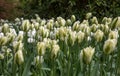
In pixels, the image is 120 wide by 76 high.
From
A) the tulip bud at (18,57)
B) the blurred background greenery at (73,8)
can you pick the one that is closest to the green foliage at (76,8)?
the blurred background greenery at (73,8)

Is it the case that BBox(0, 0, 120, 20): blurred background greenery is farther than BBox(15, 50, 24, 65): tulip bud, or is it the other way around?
BBox(0, 0, 120, 20): blurred background greenery

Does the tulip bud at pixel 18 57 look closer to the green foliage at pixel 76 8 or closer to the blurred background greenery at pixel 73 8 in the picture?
the blurred background greenery at pixel 73 8

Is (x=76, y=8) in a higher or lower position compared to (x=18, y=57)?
higher

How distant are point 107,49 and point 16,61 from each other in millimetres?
625

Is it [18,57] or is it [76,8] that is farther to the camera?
[76,8]

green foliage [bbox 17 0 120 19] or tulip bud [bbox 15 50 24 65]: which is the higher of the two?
green foliage [bbox 17 0 120 19]

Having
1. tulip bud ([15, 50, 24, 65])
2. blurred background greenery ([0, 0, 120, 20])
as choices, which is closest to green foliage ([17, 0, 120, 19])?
blurred background greenery ([0, 0, 120, 20])

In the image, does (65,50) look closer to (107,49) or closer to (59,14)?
(107,49)

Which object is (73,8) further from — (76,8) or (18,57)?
(18,57)

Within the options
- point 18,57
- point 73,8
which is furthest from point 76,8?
point 18,57

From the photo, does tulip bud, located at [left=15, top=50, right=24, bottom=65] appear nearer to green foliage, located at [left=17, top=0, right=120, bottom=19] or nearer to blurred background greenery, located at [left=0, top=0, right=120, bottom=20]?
blurred background greenery, located at [left=0, top=0, right=120, bottom=20]

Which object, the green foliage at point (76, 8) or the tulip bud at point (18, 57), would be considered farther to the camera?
the green foliage at point (76, 8)

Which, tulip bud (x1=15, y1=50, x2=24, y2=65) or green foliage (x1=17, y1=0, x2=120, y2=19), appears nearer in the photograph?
tulip bud (x1=15, y1=50, x2=24, y2=65)

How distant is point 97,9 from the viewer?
29.3ft
